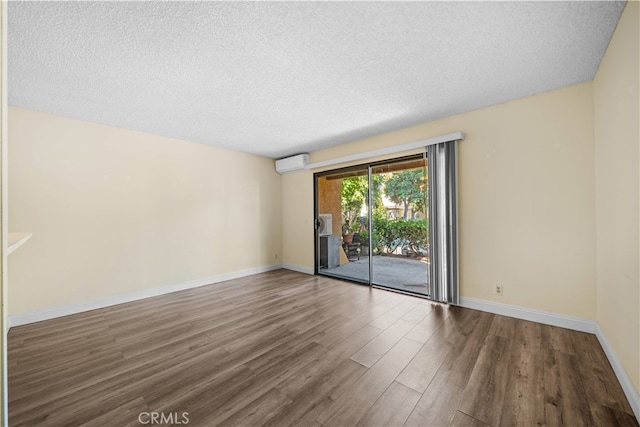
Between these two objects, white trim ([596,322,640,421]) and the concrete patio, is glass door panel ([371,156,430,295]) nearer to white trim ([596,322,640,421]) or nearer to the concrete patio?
the concrete patio

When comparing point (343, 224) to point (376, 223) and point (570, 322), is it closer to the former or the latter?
point (376, 223)

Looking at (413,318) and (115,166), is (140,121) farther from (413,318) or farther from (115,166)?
(413,318)

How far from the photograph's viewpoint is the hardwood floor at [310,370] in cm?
151

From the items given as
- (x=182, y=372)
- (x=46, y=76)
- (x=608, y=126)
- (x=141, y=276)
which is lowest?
(x=182, y=372)

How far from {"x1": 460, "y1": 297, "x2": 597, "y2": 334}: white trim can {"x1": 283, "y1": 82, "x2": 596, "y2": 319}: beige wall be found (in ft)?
0.19

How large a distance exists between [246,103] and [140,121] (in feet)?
5.43

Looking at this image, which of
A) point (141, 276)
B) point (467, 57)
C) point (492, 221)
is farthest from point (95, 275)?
point (492, 221)

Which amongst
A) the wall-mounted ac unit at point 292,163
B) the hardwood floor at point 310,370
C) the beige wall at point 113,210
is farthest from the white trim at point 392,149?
the hardwood floor at point 310,370

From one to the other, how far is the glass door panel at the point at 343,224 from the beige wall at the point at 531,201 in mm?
1571

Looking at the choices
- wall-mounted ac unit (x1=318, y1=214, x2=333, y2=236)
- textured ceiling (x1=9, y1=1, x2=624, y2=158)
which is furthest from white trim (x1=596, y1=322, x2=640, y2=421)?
wall-mounted ac unit (x1=318, y1=214, x2=333, y2=236)

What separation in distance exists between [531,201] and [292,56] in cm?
295

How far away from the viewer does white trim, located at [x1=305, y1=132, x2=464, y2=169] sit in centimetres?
320

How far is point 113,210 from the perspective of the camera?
3.45 metres

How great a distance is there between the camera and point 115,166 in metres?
3.47
